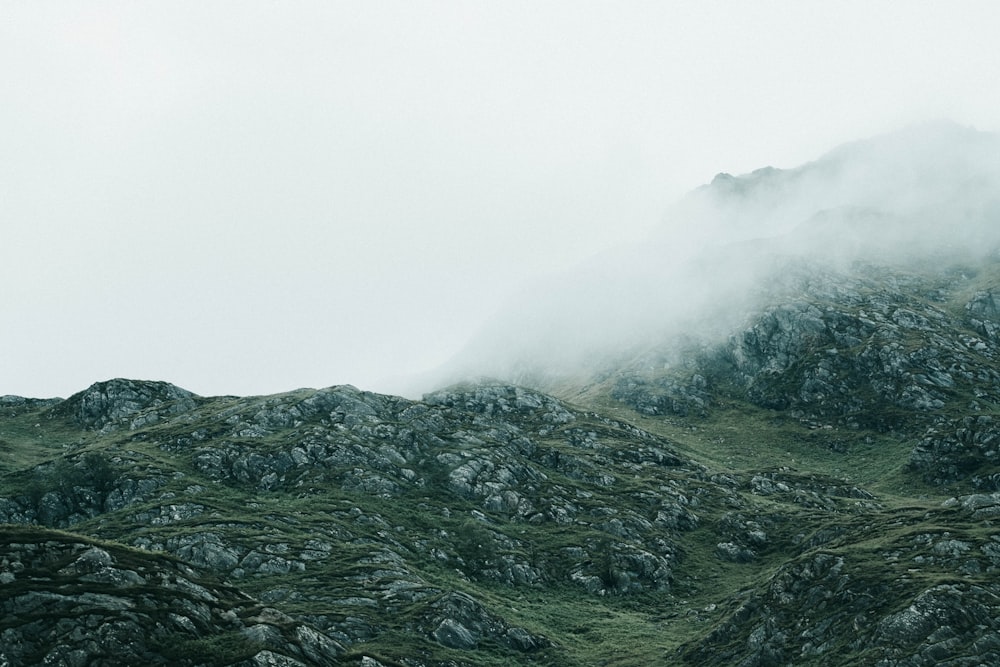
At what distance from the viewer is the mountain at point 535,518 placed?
128 feet

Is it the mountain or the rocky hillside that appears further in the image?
the mountain

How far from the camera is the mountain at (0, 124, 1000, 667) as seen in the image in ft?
128

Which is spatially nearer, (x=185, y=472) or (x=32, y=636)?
(x=32, y=636)

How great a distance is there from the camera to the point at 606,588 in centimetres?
9638

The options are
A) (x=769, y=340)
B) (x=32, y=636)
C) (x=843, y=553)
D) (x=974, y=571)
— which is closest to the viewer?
(x=32, y=636)

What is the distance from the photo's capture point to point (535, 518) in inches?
4390

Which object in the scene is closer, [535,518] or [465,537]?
[465,537]

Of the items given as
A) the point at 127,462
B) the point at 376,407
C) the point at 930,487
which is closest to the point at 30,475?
the point at 127,462

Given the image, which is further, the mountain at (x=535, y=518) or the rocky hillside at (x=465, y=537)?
the mountain at (x=535, y=518)

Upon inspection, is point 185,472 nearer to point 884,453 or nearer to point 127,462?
point 127,462

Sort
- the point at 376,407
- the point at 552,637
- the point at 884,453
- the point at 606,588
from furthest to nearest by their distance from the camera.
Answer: the point at 884,453 < the point at 376,407 < the point at 606,588 < the point at 552,637

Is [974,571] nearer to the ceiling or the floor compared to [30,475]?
nearer to the floor

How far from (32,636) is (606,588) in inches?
3050

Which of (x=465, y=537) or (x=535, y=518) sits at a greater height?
(x=465, y=537)
